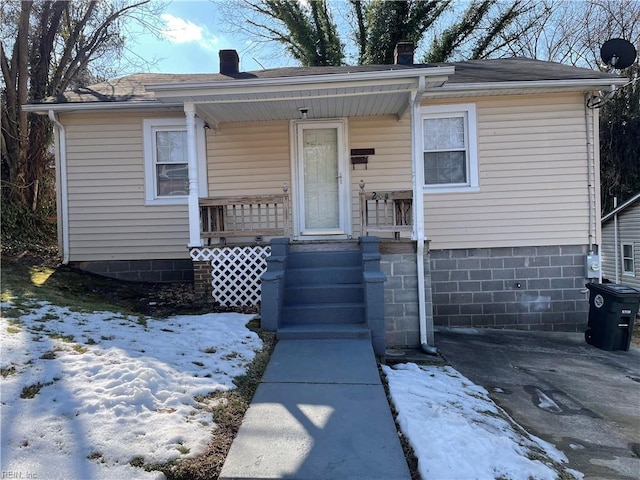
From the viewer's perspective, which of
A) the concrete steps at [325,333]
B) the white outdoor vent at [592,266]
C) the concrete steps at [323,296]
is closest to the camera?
the concrete steps at [325,333]

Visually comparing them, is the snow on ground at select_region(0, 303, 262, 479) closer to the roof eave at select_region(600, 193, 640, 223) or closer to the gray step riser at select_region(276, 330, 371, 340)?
the gray step riser at select_region(276, 330, 371, 340)

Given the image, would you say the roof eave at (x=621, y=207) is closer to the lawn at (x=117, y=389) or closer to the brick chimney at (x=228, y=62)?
the brick chimney at (x=228, y=62)

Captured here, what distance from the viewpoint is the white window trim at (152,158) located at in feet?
24.5

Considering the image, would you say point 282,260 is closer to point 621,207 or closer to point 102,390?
point 102,390

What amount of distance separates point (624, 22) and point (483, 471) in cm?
2020

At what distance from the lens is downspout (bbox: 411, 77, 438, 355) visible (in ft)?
18.0

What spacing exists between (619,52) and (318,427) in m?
8.66

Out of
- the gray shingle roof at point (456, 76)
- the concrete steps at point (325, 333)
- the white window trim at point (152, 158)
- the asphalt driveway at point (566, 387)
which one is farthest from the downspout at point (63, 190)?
the asphalt driveway at point (566, 387)

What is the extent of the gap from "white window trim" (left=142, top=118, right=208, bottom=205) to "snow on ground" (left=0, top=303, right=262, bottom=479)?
346cm

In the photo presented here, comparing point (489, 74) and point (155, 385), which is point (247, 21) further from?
point (155, 385)

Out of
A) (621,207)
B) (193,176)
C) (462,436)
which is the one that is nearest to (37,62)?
(193,176)

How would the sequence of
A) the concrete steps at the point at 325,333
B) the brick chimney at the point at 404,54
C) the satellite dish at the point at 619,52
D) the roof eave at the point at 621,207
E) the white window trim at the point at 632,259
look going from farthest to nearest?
the white window trim at the point at 632,259 < the roof eave at the point at 621,207 < the brick chimney at the point at 404,54 < the satellite dish at the point at 619,52 < the concrete steps at the point at 325,333

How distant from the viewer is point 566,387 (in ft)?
14.7

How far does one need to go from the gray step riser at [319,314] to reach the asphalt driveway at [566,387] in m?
1.46
